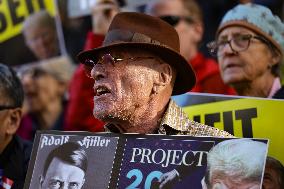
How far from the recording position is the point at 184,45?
522 cm

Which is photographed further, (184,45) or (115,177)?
(184,45)

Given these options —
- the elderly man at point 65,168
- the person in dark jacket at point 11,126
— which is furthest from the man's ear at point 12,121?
the elderly man at point 65,168

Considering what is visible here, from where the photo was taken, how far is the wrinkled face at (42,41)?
20.4 feet

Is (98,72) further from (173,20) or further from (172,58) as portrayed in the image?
(173,20)

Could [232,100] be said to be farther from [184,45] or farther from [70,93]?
[70,93]

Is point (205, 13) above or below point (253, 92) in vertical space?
above

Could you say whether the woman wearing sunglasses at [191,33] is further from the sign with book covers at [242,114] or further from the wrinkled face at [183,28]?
the sign with book covers at [242,114]

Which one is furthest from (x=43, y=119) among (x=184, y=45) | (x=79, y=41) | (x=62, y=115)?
(x=184, y=45)

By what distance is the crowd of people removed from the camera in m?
3.65

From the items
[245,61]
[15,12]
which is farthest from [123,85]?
[15,12]

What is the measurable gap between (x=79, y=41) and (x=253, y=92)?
1907 millimetres

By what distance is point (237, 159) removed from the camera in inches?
123

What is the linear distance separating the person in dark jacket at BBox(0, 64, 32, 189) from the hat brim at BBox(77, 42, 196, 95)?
1.10 metres

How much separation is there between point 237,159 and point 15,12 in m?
3.71
